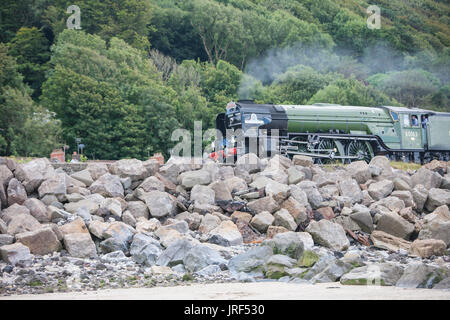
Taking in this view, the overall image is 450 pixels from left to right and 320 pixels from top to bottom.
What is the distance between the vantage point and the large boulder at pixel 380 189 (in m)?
21.9

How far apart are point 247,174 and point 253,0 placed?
78355mm

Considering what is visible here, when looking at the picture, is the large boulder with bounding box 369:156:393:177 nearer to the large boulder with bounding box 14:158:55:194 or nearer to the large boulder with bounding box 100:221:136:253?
the large boulder with bounding box 100:221:136:253

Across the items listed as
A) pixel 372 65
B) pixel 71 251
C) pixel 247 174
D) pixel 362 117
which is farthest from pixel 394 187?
pixel 372 65

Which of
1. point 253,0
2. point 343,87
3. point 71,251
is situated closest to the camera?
point 71,251

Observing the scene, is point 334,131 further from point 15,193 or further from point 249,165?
point 15,193

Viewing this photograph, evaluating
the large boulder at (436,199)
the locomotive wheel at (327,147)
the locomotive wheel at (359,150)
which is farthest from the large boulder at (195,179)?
the locomotive wheel at (359,150)

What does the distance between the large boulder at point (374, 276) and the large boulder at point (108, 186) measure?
9.14 meters

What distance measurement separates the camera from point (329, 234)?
1780cm

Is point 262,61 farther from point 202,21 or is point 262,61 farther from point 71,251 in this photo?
point 71,251

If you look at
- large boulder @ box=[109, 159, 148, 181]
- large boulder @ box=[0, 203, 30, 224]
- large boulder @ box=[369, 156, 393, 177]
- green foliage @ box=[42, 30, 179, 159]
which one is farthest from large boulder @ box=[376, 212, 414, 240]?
green foliage @ box=[42, 30, 179, 159]

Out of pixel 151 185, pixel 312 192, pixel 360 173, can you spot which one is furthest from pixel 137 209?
pixel 360 173

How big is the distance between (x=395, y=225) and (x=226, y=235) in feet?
19.1

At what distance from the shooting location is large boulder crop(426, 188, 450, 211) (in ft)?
73.0

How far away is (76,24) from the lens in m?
69.9
